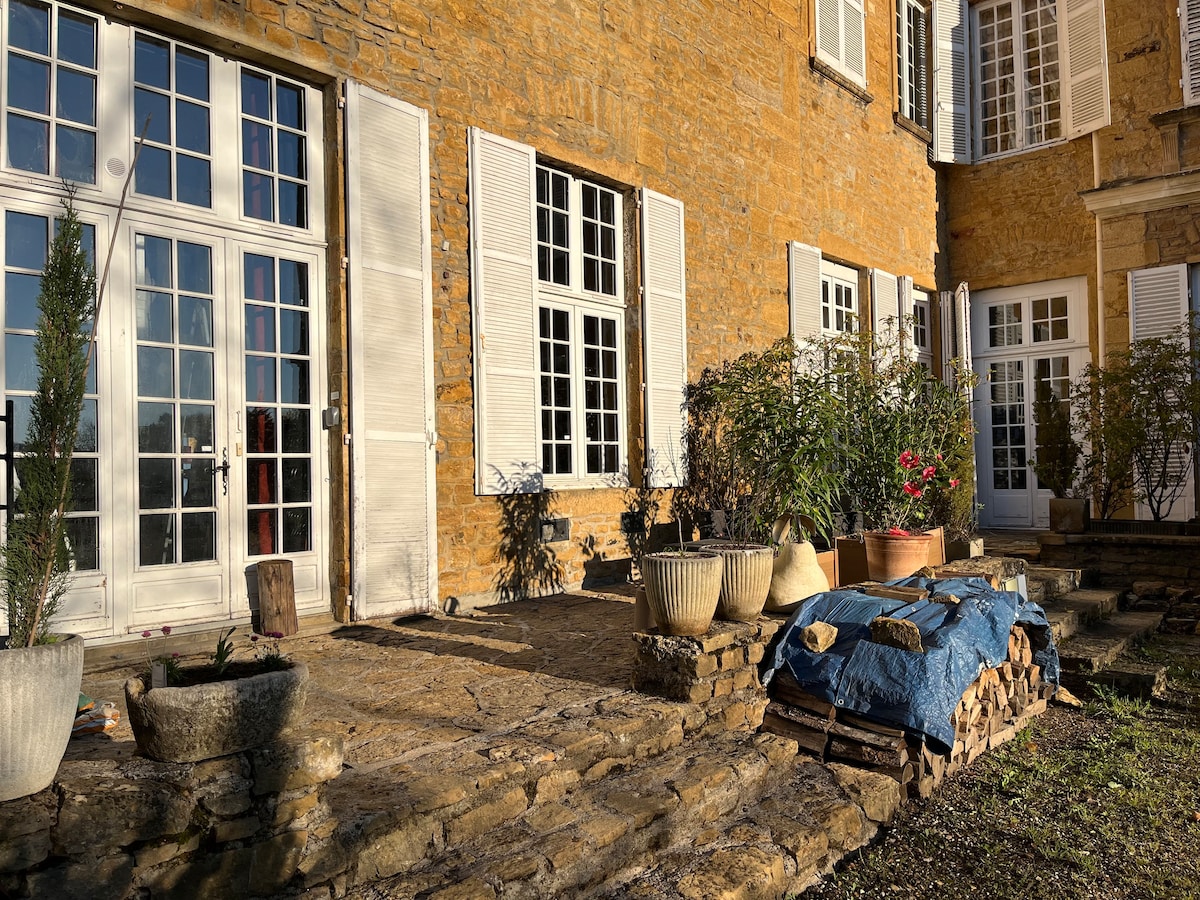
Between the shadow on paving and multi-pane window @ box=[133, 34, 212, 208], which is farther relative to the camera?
multi-pane window @ box=[133, 34, 212, 208]

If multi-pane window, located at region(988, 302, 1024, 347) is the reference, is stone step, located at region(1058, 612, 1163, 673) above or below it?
below

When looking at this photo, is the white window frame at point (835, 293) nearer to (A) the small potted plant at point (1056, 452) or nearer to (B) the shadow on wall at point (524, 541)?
(A) the small potted plant at point (1056, 452)

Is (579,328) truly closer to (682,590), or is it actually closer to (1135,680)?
(682,590)

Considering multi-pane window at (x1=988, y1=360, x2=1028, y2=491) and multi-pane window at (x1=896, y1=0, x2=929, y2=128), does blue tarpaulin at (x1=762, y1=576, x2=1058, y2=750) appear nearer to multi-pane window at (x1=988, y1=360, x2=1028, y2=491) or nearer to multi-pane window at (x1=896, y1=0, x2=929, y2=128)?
multi-pane window at (x1=988, y1=360, x2=1028, y2=491)

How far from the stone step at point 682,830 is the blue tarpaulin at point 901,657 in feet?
0.98

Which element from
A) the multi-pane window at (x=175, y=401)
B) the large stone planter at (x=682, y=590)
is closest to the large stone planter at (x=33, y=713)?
the large stone planter at (x=682, y=590)

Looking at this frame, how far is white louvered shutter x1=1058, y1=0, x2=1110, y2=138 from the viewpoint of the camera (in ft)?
33.1

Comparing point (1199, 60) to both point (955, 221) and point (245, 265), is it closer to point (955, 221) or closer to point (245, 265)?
point (955, 221)

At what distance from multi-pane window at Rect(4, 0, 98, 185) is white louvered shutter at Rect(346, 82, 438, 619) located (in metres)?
1.29

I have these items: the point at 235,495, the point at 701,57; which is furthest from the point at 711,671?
the point at 701,57

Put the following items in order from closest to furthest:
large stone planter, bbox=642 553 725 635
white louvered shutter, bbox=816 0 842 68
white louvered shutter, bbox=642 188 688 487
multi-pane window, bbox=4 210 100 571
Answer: large stone planter, bbox=642 553 725 635 < multi-pane window, bbox=4 210 100 571 < white louvered shutter, bbox=642 188 688 487 < white louvered shutter, bbox=816 0 842 68

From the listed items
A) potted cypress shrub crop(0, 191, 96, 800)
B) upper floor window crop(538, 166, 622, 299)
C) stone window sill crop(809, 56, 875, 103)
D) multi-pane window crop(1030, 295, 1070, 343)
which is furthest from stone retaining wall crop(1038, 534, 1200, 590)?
potted cypress shrub crop(0, 191, 96, 800)

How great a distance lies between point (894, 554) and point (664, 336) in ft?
9.31

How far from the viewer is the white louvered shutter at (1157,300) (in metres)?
9.41
